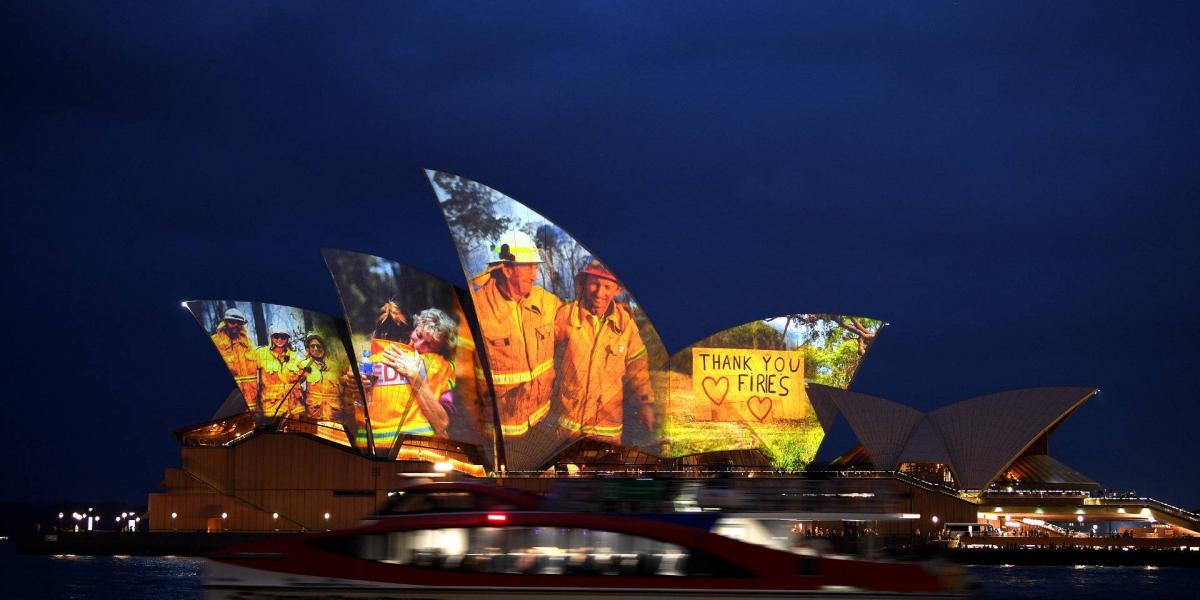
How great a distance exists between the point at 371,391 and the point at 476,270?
845 cm

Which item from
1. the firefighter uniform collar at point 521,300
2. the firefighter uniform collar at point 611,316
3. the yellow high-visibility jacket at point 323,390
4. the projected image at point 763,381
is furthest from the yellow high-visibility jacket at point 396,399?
the projected image at point 763,381

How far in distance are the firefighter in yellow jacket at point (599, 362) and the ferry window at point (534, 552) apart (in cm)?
4455

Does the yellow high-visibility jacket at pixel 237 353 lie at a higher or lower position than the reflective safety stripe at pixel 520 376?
higher

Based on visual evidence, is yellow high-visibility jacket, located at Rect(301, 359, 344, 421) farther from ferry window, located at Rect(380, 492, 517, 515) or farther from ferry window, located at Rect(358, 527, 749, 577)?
ferry window, located at Rect(358, 527, 749, 577)

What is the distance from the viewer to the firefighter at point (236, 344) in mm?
71562

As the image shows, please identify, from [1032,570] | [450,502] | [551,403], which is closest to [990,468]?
[1032,570]

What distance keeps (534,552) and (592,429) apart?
45.7 meters

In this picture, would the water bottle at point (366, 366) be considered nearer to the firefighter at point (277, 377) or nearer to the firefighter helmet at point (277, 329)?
the firefighter at point (277, 377)

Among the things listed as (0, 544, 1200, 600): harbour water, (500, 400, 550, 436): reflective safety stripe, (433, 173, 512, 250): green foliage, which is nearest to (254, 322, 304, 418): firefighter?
(0, 544, 1200, 600): harbour water

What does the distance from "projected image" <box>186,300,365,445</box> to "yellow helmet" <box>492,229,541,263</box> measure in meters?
11.9

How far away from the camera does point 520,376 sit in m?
68.8

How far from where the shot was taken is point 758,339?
2864 inches

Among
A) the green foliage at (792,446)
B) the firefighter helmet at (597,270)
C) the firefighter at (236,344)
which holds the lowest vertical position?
the green foliage at (792,446)

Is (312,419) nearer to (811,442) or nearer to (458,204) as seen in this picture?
(458,204)
